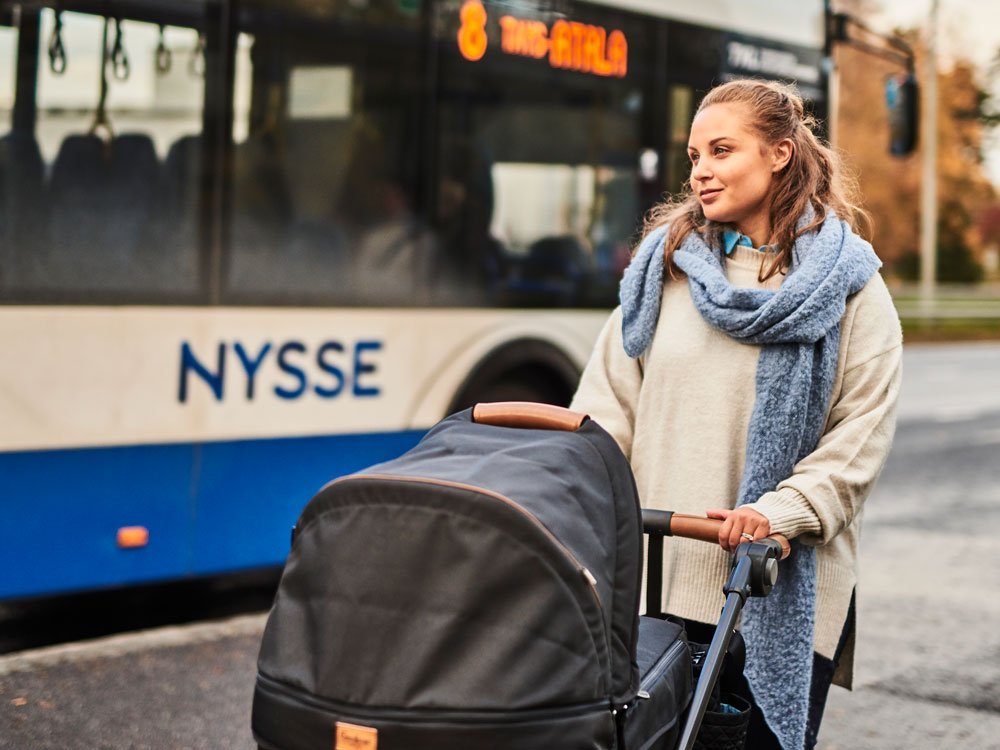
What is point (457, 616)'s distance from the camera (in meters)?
2.19

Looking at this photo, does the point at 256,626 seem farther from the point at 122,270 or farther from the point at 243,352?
the point at 122,270

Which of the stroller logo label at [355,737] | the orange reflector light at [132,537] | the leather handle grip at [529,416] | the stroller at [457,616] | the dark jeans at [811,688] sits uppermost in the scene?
the leather handle grip at [529,416]

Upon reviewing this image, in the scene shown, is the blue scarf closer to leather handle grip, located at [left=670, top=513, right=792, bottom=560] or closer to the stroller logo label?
leather handle grip, located at [left=670, top=513, right=792, bottom=560]

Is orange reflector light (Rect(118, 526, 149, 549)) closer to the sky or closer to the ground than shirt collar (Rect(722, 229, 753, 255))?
closer to the ground

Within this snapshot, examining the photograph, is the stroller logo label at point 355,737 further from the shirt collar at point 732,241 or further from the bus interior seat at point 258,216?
the bus interior seat at point 258,216

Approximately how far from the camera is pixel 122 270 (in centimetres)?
583

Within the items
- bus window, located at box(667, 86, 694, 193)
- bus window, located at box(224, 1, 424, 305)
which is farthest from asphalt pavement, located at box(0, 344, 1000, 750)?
bus window, located at box(667, 86, 694, 193)

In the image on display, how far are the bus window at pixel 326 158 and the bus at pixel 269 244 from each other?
1cm

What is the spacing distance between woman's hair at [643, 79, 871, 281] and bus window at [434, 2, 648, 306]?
382 centimetres

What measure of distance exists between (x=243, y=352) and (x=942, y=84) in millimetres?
40888

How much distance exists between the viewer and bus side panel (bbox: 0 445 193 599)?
5426mm

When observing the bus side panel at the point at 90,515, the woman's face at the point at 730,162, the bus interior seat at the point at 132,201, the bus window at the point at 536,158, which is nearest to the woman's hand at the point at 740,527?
the woman's face at the point at 730,162

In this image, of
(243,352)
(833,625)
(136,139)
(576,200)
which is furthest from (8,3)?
(833,625)

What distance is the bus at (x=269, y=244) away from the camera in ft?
18.3
